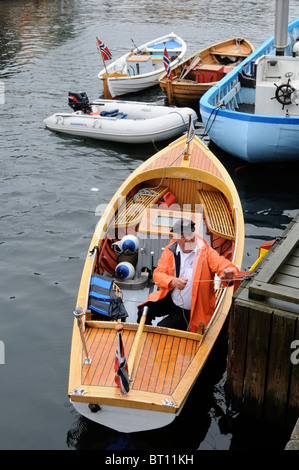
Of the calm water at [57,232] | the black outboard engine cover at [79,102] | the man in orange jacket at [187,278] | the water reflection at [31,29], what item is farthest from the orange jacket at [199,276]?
the water reflection at [31,29]

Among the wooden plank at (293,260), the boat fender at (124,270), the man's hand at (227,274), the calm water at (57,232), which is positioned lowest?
the calm water at (57,232)

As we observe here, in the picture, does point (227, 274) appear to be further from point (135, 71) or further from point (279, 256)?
point (135, 71)

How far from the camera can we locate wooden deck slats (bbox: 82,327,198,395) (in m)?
5.85

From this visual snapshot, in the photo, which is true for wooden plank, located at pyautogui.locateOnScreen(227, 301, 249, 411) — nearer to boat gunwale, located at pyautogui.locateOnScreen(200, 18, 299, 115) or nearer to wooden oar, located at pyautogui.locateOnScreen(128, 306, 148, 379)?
wooden oar, located at pyautogui.locateOnScreen(128, 306, 148, 379)

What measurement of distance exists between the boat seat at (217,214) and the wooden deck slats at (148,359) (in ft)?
9.11

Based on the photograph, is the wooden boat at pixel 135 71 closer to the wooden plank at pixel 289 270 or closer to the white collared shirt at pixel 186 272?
the white collared shirt at pixel 186 272

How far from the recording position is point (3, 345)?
8.00 m

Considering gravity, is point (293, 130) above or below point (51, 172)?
above

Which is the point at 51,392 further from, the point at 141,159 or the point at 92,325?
the point at 141,159

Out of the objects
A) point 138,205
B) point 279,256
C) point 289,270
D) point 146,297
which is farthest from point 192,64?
point 289,270

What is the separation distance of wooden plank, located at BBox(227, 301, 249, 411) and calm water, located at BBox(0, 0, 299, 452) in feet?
2.23

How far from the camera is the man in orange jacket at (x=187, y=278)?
20.6ft

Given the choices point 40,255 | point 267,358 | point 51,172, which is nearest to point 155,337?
point 267,358
